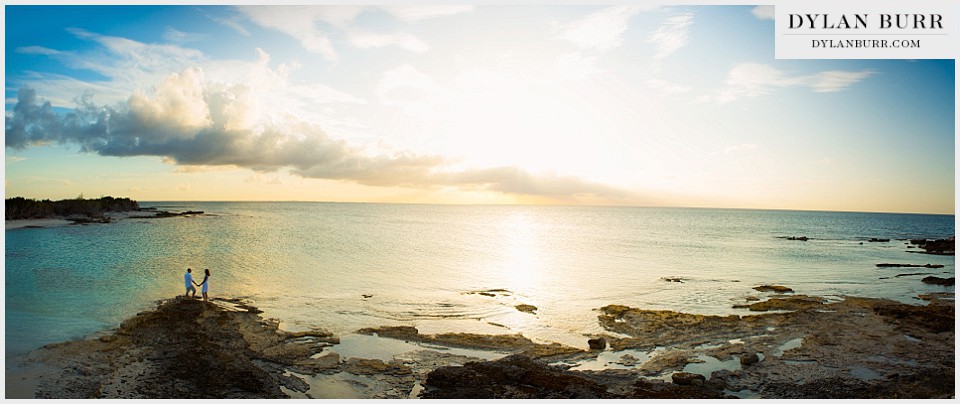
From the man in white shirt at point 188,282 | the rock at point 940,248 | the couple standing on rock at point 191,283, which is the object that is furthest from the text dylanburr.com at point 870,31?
the rock at point 940,248

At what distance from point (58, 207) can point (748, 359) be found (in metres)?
85.6

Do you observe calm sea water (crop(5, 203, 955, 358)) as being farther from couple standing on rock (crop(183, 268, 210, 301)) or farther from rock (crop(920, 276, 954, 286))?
couple standing on rock (crop(183, 268, 210, 301))

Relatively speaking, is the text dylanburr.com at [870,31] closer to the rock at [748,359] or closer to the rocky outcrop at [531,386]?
the rocky outcrop at [531,386]

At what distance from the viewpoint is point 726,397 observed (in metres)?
11.9

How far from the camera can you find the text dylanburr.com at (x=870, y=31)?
36.1 ft

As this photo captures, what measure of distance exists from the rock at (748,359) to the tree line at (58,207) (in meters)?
69.6

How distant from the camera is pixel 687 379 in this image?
1238cm

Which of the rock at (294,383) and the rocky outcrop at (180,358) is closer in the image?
the rocky outcrop at (180,358)

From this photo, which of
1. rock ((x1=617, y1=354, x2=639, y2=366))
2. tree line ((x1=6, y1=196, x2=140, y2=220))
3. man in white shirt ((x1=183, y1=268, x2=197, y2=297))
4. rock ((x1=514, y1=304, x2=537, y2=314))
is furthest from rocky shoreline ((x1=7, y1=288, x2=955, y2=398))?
tree line ((x1=6, y1=196, x2=140, y2=220))

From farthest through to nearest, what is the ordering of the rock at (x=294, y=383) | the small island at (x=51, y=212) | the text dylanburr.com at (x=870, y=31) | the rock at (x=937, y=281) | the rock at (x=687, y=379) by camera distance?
the small island at (x=51, y=212)
the rock at (x=937, y=281)
the rock at (x=687, y=379)
the rock at (x=294, y=383)
the text dylanburr.com at (x=870, y=31)

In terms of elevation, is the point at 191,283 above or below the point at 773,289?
above

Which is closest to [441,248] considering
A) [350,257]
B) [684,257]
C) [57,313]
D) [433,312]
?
[350,257]

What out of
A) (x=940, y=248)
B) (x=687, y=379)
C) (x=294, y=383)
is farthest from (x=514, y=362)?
(x=940, y=248)

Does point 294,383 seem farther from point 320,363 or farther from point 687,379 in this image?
point 687,379
